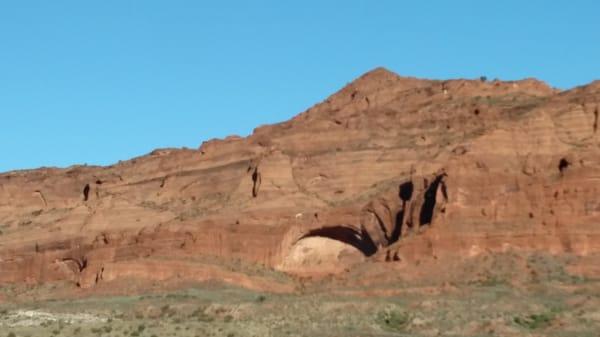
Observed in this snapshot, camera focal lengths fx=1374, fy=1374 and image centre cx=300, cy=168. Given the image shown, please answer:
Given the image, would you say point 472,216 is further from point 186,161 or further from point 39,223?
point 39,223

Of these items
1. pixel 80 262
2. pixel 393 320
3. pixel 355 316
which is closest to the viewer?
pixel 393 320

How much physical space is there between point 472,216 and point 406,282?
4.91 m

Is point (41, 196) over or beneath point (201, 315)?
over

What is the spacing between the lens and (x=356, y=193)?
2842 inches

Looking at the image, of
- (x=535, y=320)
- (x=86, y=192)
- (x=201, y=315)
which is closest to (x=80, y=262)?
(x=86, y=192)

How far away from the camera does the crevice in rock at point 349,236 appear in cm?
7081

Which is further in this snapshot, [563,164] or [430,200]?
[430,200]

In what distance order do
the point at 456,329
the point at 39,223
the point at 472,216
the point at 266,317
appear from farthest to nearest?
the point at 39,223 → the point at 472,216 → the point at 266,317 → the point at 456,329

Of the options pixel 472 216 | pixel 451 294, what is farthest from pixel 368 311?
pixel 472 216

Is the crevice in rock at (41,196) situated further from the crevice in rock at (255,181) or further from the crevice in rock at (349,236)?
the crevice in rock at (349,236)

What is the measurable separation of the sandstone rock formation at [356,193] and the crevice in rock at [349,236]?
80 mm

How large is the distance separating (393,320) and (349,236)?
1521 cm

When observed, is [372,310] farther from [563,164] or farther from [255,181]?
[255,181]

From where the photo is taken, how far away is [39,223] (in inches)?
3383
